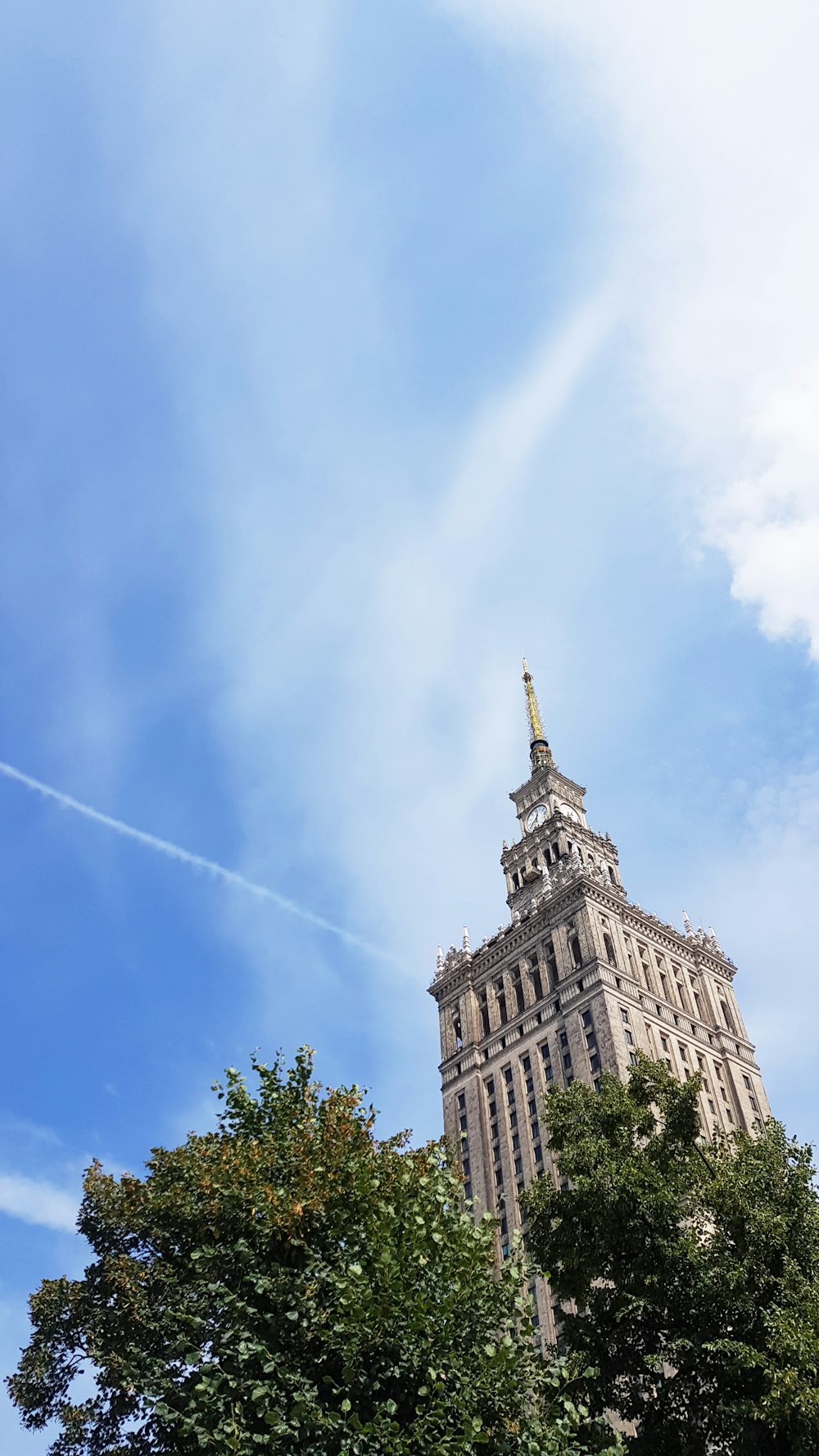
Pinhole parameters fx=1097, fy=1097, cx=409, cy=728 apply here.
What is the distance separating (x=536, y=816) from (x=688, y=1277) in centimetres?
6932

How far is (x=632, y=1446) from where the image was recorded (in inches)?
945

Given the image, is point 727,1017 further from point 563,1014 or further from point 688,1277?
point 688,1277

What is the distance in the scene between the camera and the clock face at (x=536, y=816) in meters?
92.6

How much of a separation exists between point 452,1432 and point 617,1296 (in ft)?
24.4

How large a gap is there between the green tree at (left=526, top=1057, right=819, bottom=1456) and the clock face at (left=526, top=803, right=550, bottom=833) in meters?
64.6

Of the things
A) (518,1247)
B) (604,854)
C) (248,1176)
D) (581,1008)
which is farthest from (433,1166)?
(604,854)

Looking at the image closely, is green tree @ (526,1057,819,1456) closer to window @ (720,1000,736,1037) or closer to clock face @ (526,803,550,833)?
window @ (720,1000,736,1037)

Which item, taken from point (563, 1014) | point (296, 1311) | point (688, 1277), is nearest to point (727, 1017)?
point (563, 1014)

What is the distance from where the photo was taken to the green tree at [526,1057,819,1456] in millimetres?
22562

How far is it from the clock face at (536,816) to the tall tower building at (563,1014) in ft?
12.3

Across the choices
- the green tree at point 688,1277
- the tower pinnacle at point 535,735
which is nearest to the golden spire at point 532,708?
the tower pinnacle at point 535,735

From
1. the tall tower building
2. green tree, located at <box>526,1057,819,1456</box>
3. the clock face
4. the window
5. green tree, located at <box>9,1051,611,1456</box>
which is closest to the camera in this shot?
green tree, located at <box>9,1051,611,1456</box>

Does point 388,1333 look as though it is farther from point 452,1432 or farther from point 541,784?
point 541,784

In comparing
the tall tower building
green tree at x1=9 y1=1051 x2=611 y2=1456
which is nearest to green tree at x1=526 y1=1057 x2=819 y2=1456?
green tree at x1=9 y1=1051 x2=611 y2=1456
